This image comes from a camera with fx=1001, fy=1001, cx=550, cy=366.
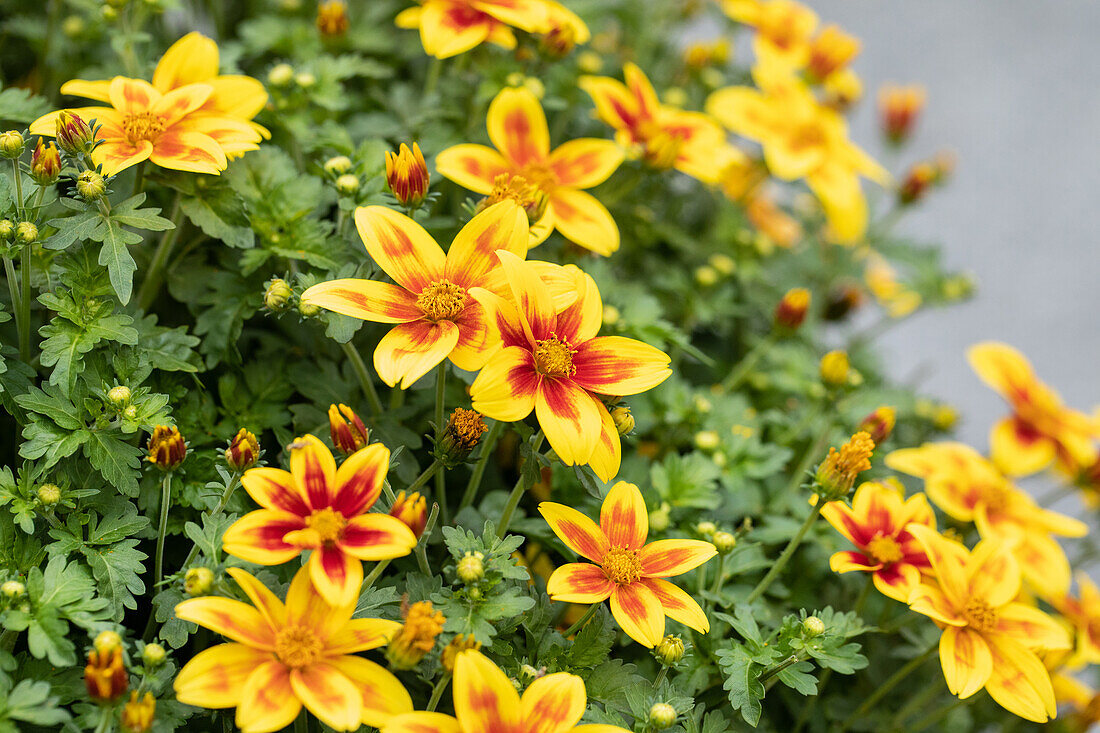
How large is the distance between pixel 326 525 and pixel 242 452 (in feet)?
0.35

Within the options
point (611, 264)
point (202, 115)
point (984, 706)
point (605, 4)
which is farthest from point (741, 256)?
point (202, 115)

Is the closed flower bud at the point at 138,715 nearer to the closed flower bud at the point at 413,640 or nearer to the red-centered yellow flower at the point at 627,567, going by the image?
the closed flower bud at the point at 413,640

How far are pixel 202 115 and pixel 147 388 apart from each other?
29 cm

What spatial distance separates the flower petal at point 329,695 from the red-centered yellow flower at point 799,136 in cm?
104

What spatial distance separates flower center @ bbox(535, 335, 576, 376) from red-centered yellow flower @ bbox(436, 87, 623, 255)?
27 cm

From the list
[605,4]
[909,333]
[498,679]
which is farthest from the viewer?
[909,333]

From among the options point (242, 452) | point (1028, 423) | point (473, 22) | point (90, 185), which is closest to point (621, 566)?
point (242, 452)

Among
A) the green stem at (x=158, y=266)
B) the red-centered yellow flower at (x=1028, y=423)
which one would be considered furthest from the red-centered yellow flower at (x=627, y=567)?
the red-centered yellow flower at (x=1028, y=423)

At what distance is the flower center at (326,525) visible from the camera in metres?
0.78

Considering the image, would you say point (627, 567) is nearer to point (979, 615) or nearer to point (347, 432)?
point (347, 432)

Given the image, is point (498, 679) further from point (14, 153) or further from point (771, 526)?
point (14, 153)

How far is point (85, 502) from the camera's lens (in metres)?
0.93

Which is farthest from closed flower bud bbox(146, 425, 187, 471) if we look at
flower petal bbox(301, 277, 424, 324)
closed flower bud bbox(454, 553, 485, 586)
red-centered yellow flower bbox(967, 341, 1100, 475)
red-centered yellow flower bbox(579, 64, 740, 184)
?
red-centered yellow flower bbox(967, 341, 1100, 475)

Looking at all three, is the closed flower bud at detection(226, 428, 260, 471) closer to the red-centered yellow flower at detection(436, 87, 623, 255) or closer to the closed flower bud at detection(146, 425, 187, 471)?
the closed flower bud at detection(146, 425, 187, 471)
